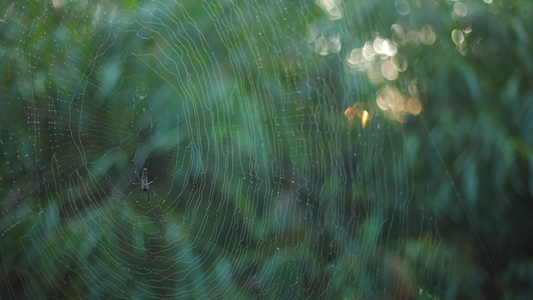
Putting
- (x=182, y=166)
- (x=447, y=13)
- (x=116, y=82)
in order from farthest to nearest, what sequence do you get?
(x=447, y=13)
(x=182, y=166)
(x=116, y=82)

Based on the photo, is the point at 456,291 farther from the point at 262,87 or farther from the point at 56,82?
the point at 56,82

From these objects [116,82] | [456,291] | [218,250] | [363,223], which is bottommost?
[456,291]

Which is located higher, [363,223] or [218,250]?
[218,250]

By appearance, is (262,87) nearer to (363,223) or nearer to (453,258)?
(363,223)

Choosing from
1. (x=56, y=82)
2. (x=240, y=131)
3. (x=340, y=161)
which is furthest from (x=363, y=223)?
(x=56, y=82)

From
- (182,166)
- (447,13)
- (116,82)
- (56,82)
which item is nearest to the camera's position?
(56,82)

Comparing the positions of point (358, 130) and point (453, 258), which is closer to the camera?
point (358, 130)

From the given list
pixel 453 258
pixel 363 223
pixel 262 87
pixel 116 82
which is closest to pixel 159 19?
pixel 116 82
